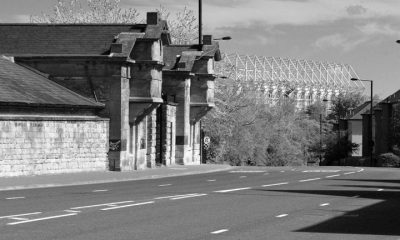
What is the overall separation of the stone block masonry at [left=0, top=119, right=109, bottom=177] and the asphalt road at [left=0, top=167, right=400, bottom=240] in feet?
23.6

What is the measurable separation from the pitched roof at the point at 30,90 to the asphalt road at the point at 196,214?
9.12 m

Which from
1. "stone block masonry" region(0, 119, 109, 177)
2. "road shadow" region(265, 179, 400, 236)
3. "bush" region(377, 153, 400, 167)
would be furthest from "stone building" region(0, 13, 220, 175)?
"bush" region(377, 153, 400, 167)

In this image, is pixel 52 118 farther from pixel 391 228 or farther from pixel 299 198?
pixel 391 228

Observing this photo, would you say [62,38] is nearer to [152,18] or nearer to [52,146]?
[152,18]

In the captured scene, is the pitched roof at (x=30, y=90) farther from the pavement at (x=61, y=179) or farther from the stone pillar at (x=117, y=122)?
the pavement at (x=61, y=179)

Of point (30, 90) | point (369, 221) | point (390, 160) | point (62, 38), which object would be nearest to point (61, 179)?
point (30, 90)

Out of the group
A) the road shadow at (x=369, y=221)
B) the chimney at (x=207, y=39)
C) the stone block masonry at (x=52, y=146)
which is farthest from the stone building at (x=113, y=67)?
the road shadow at (x=369, y=221)

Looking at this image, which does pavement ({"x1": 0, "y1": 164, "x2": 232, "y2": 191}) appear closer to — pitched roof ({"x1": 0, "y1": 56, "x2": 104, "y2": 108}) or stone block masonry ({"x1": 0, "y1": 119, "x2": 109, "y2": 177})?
stone block masonry ({"x1": 0, "y1": 119, "x2": 109, "y2": 177})

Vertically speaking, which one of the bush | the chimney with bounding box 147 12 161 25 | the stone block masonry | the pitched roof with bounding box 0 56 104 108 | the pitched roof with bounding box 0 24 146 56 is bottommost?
the bush

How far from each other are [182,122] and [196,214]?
36457 millimetres

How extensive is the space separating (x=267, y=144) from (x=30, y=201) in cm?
6268

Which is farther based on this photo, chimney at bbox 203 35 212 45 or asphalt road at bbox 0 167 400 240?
chimney at bbox 203 35 212 45

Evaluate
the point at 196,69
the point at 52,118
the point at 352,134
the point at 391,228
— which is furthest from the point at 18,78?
the point at 352,134

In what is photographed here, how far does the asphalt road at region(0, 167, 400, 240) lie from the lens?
1400 cm
